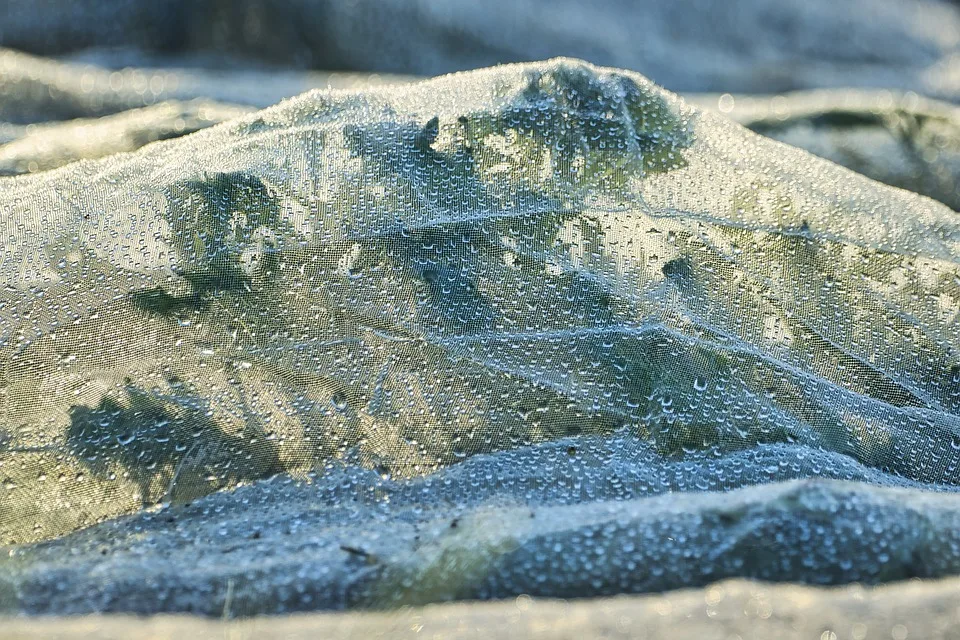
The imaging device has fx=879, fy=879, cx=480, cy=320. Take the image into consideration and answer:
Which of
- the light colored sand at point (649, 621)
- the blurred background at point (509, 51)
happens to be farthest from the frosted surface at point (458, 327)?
the blurred background at point (509, 51)

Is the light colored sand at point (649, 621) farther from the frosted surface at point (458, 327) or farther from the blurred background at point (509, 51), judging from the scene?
the blurred background at point (509, 51)

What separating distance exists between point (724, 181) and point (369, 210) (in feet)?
1.24

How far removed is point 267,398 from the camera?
802mm

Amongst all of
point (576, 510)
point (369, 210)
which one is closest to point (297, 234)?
point (369, 210)

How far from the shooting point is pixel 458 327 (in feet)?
2.74

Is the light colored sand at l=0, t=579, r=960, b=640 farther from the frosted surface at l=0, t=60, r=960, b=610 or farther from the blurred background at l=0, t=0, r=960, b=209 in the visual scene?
the blurred background at l=0, t=0, r=960, b=209

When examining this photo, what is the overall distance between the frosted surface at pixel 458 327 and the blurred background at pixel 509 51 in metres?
Result: 0.69

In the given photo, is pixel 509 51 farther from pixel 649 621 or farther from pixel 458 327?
pixel 649 621

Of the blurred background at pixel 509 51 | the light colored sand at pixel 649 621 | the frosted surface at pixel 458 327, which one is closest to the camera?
the light colored sand at pixel 649 621

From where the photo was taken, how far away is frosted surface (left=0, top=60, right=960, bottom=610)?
79 centimetres

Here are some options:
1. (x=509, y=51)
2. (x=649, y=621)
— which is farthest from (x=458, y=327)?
(x=509, y=51)

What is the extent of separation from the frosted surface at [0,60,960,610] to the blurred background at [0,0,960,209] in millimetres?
693

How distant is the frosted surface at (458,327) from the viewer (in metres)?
0.79

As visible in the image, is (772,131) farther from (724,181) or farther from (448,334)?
(448,334)
